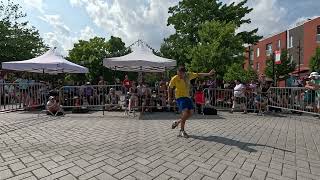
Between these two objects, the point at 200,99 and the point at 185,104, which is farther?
the point at 200,99

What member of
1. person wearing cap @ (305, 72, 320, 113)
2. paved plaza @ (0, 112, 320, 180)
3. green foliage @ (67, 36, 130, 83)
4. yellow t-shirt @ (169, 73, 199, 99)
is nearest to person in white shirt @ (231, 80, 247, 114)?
person wearing cap @ (305, 72, 320, 113)

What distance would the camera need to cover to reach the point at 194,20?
1607 inches

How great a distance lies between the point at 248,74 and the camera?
159 ft

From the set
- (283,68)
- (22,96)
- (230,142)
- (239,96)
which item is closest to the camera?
(230,142)

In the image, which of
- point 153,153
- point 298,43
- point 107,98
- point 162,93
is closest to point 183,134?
point 153,153

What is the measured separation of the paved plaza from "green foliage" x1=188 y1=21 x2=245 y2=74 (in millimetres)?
21409

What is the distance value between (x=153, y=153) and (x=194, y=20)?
35694 millimetres

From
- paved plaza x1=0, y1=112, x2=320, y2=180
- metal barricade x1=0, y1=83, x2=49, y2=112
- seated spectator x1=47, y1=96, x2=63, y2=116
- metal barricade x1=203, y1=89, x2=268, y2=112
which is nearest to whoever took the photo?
paved plaza x1=0, y1=112, x2=320, y2=180

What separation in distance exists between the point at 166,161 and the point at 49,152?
2098 mm

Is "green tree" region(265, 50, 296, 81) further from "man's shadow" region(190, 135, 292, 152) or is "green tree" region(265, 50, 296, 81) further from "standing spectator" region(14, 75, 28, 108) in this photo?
"man's shadow" region(190, 135, 292, 152)

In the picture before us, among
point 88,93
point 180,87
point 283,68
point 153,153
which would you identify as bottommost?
point 153,153

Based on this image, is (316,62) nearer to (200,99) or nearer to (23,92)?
(200,99)

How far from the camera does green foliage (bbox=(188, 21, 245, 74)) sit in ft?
102

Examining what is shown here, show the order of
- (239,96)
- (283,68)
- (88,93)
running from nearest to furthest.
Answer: (88,93) < (239,96) < (283,68)
